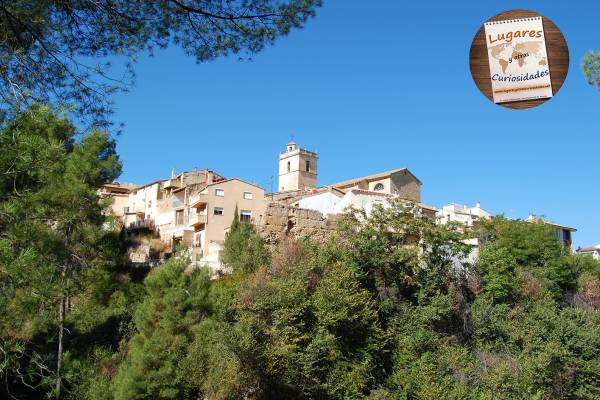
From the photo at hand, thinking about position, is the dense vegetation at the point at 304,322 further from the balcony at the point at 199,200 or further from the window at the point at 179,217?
the window at the point at 179,217

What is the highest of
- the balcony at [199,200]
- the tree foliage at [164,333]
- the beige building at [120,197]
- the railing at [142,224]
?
the beige building at [120,197]

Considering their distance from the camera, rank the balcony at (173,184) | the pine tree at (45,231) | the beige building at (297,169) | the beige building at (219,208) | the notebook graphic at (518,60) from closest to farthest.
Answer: the notebook graphic at (518,60) → the pine tree at (45,231) → the beige building at (219,208) → the balcony at (173,184) → the beige building at (297,169)

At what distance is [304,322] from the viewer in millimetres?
13547

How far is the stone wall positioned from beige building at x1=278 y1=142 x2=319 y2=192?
36.3m

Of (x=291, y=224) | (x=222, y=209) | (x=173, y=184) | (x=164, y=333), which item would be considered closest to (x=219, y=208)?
(x=222, y=209)

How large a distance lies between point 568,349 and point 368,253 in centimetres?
632

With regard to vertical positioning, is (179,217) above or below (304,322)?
above

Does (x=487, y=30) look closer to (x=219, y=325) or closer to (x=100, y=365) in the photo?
(x=219, y=325)

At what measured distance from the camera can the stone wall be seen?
61.6 feet

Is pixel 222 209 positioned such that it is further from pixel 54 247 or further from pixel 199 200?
pixel 54 247

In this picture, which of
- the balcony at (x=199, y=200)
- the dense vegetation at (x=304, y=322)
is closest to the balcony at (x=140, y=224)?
the balcony at (x=199, y=200)

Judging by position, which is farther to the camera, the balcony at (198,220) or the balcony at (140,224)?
the balcony at (140,224)

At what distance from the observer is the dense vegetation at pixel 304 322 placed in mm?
12969

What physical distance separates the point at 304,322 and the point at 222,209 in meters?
17.9
